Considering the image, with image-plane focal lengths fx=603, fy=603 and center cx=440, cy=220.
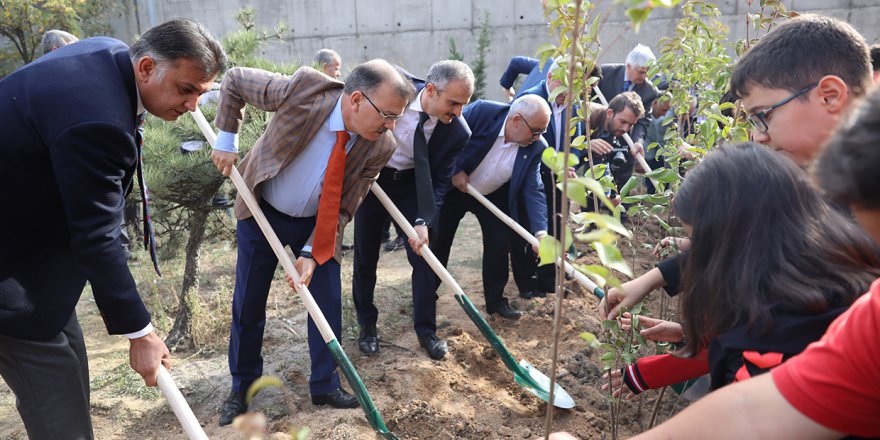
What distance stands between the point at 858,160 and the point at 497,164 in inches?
134

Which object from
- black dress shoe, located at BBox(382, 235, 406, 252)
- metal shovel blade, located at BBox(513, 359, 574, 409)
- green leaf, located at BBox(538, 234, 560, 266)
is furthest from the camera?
black dress shoe, located at BBox(382, 235, 406, 252)

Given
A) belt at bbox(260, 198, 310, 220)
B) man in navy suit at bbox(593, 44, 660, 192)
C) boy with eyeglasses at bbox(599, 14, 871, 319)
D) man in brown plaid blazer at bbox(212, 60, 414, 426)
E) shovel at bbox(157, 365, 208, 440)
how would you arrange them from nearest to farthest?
boy with eyeglasses at bbox(599, 14, 871, 319)
shovel at bbox(157, 365, 208, 440)
man in brown plaid blazer at bbox(212, 60, 414, 426)
belt at bbox(260, 198, 310, 220)
man in navy suit at bbox(593, 44, 660, 192)

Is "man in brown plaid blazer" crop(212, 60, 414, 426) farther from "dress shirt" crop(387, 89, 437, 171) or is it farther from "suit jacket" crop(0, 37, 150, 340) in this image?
"suit jacket" crop(0, 37, 150, 340)

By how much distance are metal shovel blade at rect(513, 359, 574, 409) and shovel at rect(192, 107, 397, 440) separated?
0.85m

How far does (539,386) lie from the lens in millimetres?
3170

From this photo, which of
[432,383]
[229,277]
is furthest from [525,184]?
[229,277]

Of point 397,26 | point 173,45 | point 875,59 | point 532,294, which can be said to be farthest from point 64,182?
point 397,26

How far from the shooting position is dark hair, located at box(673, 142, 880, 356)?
4.30 feet

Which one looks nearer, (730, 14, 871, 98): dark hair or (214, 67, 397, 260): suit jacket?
(730, 14, 871, 98): dark hair

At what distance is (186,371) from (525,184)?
Answer: 246cm

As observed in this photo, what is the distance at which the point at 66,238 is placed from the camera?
199 centimetres

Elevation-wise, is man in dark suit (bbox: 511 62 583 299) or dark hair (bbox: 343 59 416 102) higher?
dark hair (bbox: 343 59 416 102)

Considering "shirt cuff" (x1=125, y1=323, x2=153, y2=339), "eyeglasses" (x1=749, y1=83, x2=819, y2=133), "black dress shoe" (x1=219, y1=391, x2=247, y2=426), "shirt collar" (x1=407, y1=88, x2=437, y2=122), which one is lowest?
"black dress shoe" (x1=219, y1=391, x2=247, y2=426)

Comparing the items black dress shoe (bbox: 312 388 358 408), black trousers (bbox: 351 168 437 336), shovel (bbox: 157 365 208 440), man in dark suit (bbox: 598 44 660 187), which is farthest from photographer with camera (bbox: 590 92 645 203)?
shovel (bbox: 157 365 208 440)
